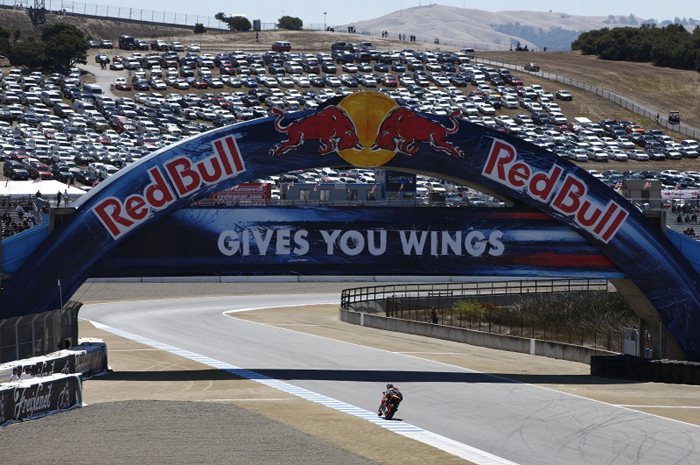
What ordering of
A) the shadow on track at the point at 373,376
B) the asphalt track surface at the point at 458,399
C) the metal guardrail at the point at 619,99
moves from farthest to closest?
the metal guardrail at the point at 619,99
the shadow on track at the point at 373,376
the asphalt track surface at the point at 458,399

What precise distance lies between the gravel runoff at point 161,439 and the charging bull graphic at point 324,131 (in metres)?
8.93

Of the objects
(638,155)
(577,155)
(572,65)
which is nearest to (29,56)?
(577,155)

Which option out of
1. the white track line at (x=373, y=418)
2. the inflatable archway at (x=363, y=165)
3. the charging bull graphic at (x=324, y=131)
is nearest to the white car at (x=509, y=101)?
the white track line at (x=373, y=418)

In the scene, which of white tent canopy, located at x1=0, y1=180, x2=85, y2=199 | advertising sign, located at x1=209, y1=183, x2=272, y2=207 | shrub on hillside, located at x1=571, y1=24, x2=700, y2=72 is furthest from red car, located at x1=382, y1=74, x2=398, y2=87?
advertising sign, located at x1=209, y1=183, x2=272, y2=207

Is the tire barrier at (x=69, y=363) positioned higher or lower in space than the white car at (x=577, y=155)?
lower

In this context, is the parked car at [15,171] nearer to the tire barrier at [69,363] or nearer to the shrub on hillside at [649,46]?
the tire barrier at [69,363]

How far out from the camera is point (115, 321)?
49.7m

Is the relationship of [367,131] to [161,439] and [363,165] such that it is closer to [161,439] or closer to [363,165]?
[363,165]

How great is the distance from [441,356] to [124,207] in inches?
664

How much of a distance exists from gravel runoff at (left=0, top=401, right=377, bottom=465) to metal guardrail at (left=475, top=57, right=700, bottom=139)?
352ft

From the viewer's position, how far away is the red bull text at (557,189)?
2900cm

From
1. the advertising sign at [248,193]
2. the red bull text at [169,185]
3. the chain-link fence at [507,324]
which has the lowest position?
the chain-link fence at [507,324]

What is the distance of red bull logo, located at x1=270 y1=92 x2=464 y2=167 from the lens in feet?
93.6

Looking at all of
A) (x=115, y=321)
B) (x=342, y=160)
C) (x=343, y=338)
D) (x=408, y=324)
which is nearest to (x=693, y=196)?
(x=408, y=324)
